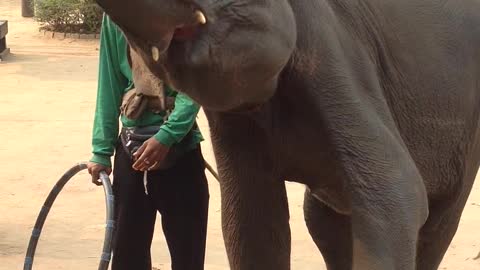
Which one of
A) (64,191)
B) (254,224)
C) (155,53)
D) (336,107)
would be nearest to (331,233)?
(254,224)

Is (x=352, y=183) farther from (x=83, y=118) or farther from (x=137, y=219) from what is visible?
(x=83, y=118)

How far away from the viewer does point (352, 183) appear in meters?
3.09

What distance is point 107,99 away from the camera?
4320 millimetres

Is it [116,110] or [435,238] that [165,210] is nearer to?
[116,110]

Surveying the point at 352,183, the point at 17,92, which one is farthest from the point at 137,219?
the point at 17,92

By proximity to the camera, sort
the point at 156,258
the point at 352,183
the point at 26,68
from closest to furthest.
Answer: the point at 352,183
the point at 156,258
the point at 26,68

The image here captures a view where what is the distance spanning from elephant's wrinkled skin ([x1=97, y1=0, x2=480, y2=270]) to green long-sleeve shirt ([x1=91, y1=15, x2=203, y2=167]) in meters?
0.60

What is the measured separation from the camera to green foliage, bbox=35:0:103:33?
16594mm

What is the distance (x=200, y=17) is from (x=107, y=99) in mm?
1881

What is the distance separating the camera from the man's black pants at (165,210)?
4.38 m

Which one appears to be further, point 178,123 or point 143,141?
point 143,141

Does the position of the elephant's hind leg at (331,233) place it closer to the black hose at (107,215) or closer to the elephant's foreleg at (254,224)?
the elephant's foreleg at (254,224)

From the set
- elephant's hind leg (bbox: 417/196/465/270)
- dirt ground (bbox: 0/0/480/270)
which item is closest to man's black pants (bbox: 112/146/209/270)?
elephant's hind leg (bbox: 417/196/465/270)

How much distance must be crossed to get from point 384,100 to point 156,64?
0.82 meters
